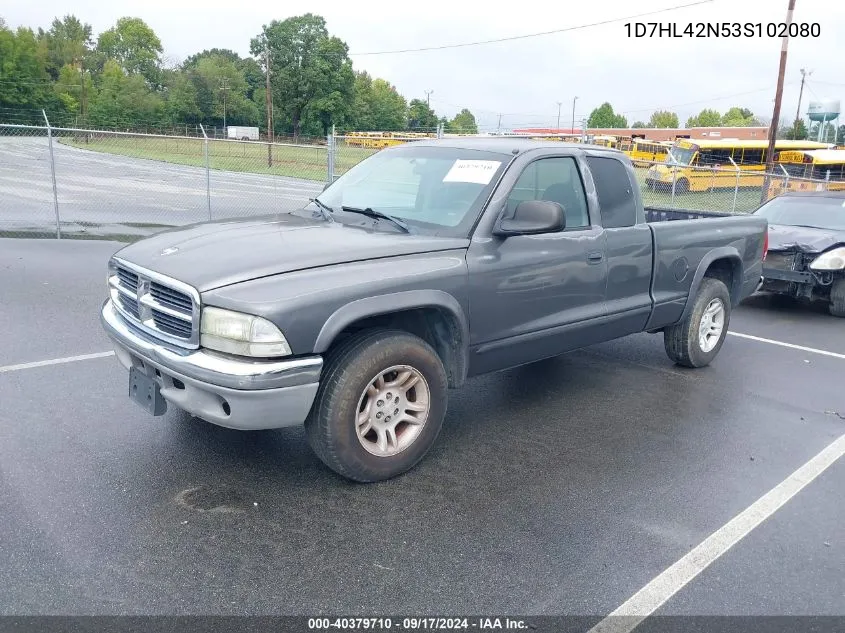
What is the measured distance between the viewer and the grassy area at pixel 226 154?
57.3 feet

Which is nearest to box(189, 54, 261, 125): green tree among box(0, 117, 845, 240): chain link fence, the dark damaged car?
box(0, 117, 845, 240): chain link fence

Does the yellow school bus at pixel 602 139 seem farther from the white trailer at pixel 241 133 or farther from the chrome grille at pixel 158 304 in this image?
the white trailer at pixel 241 133

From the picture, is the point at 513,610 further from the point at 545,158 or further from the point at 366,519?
the point at 545,158

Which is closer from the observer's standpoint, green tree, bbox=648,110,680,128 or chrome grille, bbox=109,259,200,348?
chrome grille, bbox=109,259,200,348

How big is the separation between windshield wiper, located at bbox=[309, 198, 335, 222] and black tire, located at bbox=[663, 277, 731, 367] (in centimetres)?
316

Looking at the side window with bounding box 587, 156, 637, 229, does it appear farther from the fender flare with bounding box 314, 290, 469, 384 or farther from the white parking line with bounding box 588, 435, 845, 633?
the white parking line with bounding box 588, 435, 845, 633

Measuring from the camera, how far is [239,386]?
3.29 metres

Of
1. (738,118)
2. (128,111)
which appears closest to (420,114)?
(128,111)

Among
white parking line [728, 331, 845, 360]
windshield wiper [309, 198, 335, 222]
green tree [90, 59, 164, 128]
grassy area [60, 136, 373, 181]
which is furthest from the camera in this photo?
green tree [90, 59, 164, 128]

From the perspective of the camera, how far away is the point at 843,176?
36750 millimetres

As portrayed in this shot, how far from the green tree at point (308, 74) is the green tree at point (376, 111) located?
1426 millimetres

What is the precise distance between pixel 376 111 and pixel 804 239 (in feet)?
208

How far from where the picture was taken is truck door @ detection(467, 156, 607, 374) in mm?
4188

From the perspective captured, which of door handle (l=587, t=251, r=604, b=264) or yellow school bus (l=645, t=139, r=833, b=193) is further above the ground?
yellow school bus (l=645, t=139, r=833, b=193)
